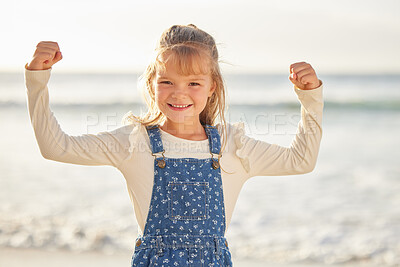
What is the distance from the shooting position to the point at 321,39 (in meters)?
13.5

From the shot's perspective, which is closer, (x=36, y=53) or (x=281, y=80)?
(x=36, y=53)

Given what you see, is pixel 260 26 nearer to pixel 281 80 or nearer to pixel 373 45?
pixel 281 80

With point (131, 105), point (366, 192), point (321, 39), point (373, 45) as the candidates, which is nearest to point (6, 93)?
point (131, 105)

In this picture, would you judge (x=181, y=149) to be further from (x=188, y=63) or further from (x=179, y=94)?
(x=188, y=63)

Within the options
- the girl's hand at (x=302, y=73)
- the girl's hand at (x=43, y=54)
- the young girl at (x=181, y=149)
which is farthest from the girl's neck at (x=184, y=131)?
the girl's hand at (x=43, y=54)

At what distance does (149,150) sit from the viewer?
79.3 inches

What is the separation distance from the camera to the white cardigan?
1829 mm

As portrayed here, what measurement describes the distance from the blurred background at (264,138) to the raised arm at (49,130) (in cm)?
53

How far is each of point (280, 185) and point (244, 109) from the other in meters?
5.96

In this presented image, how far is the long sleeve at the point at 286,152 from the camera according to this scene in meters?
2.07

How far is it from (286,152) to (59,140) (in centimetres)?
81

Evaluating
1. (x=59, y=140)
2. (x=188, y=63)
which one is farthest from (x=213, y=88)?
(x=59, y=140)

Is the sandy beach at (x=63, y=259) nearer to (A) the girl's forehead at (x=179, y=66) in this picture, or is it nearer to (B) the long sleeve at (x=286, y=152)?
(B) the long sleeve at (x=286, y=152)

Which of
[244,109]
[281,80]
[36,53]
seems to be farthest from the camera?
[281,80]
